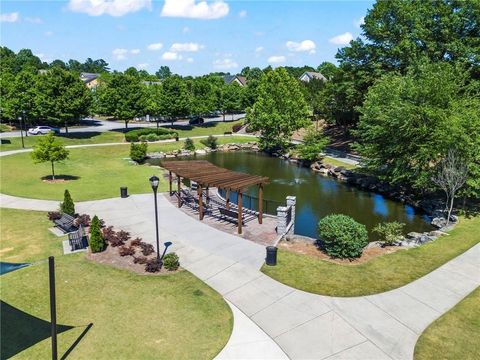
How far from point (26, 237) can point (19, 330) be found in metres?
9.13

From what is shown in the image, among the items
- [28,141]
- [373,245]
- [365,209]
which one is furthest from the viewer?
[28,141]

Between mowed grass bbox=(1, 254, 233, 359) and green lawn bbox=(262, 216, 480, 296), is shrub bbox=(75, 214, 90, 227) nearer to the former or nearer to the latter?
mowed grass bbox=(1, 254, 233, 359)

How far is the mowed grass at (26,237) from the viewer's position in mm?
17672

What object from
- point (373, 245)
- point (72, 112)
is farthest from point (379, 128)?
point (72, 112)

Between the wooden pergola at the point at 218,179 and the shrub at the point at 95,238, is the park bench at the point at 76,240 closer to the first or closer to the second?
the shrub at the point at 95,238

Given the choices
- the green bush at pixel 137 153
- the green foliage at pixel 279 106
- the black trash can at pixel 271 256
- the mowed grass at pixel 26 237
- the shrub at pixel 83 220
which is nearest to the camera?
the black trash can at pixel 271 256

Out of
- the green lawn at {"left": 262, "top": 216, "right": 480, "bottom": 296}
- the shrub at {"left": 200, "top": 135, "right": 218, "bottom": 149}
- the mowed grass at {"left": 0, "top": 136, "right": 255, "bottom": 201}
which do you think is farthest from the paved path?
the shrub at {"left": 200, "top": 135, "right": 218, "bottom": 149}

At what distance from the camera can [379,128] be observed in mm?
29656

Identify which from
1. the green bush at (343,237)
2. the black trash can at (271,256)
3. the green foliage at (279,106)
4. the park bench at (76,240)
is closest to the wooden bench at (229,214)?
the black trash can at (271,256)

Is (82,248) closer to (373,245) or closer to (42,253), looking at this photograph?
(42,253)

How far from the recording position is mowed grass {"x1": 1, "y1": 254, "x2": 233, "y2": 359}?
1120cm

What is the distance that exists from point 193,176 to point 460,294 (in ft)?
50.1

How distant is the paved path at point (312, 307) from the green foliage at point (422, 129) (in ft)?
26.5

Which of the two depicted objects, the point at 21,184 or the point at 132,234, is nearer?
the point at 132,234
